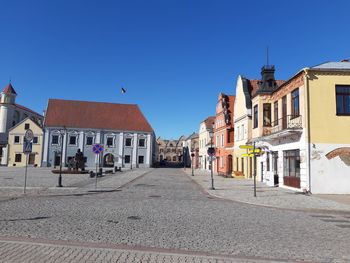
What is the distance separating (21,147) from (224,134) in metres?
40.6

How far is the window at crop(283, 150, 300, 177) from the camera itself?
2015 cm

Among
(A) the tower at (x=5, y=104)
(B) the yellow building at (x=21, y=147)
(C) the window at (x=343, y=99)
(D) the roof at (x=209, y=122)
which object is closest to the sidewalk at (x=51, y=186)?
(C) the window at (x=343, y=99)

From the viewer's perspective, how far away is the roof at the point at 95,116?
210 ft

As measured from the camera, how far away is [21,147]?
202 feet

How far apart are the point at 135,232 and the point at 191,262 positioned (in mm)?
2736

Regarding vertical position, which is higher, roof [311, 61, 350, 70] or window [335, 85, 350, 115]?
roof [311, 61, 350, 70]

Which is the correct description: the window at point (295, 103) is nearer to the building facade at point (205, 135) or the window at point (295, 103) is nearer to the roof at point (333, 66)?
the roof at point (333, 66)

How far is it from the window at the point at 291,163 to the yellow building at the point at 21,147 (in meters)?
50.7

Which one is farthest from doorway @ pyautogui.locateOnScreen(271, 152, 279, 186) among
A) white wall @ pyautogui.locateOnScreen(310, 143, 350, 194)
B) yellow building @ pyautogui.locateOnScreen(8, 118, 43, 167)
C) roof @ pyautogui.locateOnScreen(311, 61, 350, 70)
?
yellow building @ pyautogui.locateOnScreen(8, 118, 43, 167)

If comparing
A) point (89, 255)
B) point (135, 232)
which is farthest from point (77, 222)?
point (89, 255)

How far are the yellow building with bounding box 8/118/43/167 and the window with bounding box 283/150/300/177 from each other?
50.7 meters

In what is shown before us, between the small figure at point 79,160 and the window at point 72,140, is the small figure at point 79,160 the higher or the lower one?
the lower one

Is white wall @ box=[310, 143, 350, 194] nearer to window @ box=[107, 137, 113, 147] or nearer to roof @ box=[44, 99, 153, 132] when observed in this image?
roof @ box=[44, 99, 153, 132]

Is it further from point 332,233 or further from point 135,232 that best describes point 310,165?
point 135,232
